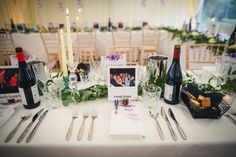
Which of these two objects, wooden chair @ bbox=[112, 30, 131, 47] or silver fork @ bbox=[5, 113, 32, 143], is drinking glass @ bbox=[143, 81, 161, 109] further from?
wooden chair @ bbox=[112, 30, 131, 47]

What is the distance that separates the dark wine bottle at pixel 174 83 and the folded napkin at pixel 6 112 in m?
0.78

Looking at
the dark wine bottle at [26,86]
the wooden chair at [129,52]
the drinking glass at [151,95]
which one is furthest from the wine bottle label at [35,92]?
the wooden chair at [129,52]

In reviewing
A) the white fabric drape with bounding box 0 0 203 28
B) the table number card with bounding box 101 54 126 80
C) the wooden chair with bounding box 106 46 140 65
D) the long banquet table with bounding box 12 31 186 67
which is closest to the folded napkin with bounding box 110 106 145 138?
the table number card with bounding box 101 54 126 80

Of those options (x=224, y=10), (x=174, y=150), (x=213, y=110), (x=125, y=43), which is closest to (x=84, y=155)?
(x=174, y=150)

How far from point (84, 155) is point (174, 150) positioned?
0.35m

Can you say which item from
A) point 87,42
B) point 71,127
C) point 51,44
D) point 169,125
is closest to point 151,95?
point 169,125

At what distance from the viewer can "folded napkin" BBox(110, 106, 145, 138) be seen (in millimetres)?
656

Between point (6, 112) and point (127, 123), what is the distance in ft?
1.88

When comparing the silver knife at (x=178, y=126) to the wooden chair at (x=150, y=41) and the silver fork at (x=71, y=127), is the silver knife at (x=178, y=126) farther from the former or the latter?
the wooden chair at (x=150, y=41)

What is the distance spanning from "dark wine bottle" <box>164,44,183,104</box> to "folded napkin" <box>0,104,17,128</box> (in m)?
0.78

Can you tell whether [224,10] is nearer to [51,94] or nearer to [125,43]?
[125,43]

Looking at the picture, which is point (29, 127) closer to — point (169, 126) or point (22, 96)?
point (22, 96)

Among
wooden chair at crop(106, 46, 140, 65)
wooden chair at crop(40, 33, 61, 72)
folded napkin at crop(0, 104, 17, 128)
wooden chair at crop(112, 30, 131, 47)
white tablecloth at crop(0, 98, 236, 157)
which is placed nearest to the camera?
white tablecloth at crop(0, 98, 236, 157)

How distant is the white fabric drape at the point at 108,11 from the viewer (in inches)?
207
